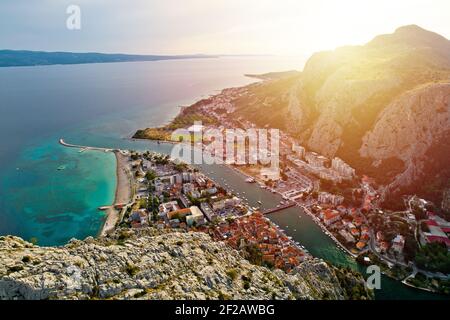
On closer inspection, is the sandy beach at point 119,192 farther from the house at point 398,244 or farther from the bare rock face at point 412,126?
the bare rock face at point 412,126

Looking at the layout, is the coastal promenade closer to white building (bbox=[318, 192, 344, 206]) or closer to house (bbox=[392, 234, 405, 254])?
white building (bbox=[318, 192, 344, 206])

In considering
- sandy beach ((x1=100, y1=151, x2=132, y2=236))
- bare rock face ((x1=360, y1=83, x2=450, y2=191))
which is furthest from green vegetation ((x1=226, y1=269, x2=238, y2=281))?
bare rock face ((x1=360, y1=83, x2=450, y2=191))

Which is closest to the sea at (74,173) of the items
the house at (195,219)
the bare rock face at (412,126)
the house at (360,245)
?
the house at (360,245)

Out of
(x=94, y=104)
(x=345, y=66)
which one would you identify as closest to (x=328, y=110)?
(x=345, y=66)

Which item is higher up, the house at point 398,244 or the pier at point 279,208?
the pier at point 279,208

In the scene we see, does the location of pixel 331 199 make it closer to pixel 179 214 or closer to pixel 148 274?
pixel 179 214

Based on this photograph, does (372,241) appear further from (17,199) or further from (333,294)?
(17,199)
